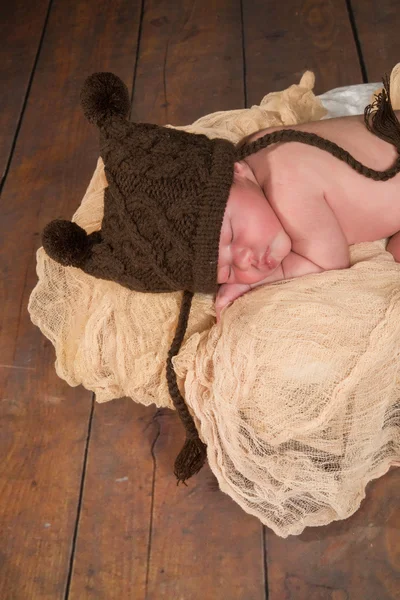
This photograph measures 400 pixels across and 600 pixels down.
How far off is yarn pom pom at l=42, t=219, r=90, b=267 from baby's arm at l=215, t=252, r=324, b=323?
0.86 feet

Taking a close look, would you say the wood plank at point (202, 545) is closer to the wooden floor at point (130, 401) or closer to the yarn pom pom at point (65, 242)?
the wooden floor at point (130, 401)

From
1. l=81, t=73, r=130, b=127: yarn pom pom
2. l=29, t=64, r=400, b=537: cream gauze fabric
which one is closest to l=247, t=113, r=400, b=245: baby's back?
l=29, t=64, r=400, b=537: cream gauze fabric

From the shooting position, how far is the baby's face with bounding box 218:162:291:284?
1109 mm

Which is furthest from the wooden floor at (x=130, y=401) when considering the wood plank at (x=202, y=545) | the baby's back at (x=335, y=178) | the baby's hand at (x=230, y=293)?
the baby's back at (x=335, y=178)

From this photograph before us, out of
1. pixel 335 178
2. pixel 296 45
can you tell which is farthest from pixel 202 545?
pixel 296 45

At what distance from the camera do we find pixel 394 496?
44.5 inches

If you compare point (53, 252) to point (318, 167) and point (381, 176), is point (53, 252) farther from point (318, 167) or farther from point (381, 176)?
point (381, 176)

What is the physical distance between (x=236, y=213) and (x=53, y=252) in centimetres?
31

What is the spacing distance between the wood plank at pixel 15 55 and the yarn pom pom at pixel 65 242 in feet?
2.24

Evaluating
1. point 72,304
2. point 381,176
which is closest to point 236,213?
point 381,176

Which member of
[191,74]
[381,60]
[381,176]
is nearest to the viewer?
[381,176]

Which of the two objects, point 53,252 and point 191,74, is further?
point 191,74

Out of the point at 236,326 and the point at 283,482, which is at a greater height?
the point at 236,326

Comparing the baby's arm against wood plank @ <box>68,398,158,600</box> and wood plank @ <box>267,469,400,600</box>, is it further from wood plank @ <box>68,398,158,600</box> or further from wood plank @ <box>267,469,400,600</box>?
wood plank @ <box>267,469,400,600</box>
